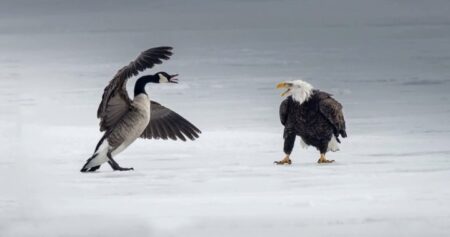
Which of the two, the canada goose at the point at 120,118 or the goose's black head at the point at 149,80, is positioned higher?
the goose's black head at the point at 149,80

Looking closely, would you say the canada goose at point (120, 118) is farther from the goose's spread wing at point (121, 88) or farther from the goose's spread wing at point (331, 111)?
the goose's spread wing at point (331, 111)

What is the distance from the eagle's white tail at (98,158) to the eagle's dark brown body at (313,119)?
1355 millimetres

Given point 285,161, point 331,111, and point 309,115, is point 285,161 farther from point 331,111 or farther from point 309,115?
point 331,111

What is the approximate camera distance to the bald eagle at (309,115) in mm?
9516

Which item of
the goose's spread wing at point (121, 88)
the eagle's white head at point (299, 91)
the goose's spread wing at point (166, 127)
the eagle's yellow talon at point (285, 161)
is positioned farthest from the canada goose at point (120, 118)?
the eagle's yellow talon at point (285, 161)

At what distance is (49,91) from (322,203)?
7.29 metres

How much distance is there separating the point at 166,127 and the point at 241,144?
3.02 feet

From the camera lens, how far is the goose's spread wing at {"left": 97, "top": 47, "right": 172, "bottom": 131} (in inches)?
345

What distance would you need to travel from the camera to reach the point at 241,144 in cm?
1063

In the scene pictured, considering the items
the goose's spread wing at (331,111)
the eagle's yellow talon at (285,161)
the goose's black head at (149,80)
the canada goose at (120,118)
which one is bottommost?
the eagle's yellow talon at (285,161)

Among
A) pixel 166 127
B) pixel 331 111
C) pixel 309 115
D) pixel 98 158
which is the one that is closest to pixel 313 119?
pixel 309 115

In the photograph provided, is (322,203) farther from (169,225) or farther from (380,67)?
(380,67)

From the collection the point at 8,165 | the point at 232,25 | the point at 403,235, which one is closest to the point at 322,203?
the point at 403,235

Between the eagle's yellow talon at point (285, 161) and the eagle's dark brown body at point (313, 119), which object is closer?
the eagle's dark brown body at point (313, 119)
